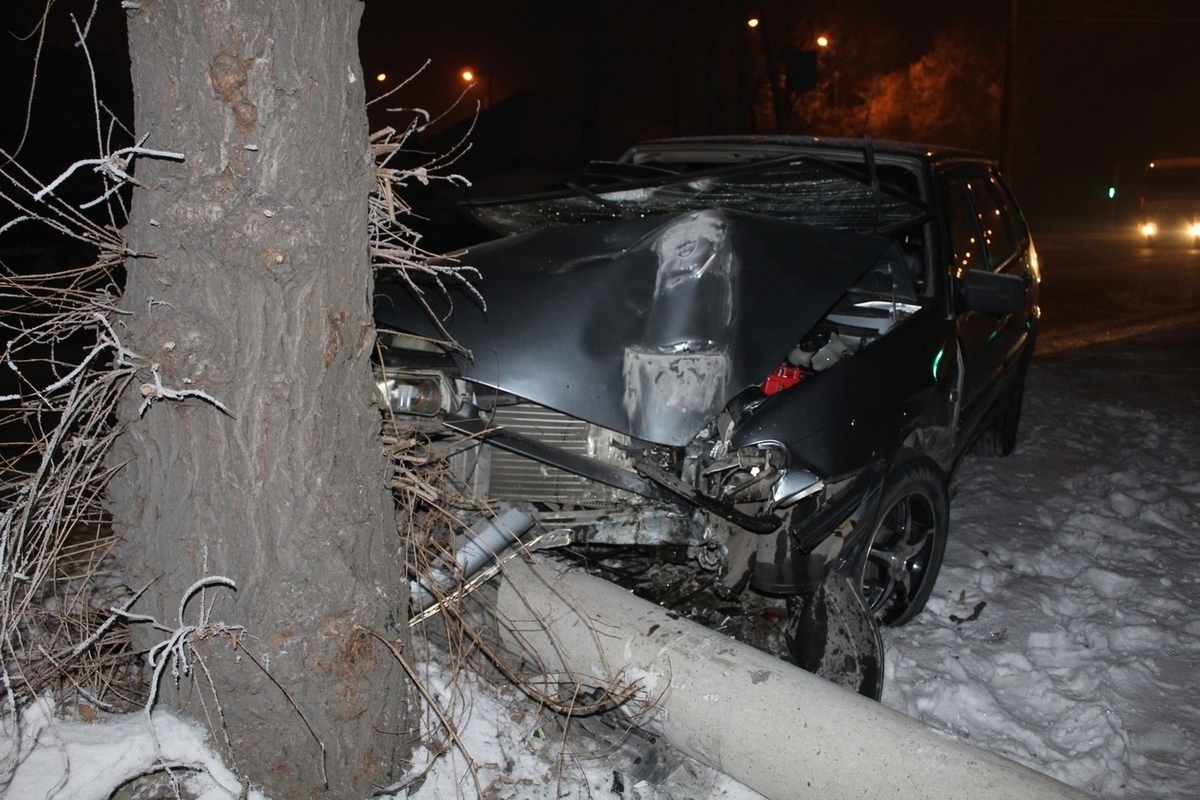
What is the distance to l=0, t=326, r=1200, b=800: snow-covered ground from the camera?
259 cm

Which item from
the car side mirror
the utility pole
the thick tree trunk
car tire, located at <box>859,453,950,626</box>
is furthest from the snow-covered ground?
the utility pole

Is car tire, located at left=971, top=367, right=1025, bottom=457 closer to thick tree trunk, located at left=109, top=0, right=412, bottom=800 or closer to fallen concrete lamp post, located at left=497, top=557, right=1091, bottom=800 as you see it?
fallen concrete lamp post, located at left=497, top=557, right=1091, bottom=800

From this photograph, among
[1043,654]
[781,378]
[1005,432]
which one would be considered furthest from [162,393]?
[1005,432]

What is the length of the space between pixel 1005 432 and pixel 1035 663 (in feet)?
8.46

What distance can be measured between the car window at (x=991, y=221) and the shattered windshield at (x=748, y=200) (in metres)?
0.67

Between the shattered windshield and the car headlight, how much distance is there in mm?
1353

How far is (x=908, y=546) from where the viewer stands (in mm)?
3793

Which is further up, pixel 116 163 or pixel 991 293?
pixel 116 163

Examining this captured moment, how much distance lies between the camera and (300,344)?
2.17m

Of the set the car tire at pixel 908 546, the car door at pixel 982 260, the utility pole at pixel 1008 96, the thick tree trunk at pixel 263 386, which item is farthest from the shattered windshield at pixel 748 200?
the utility pole at pixel 1008 96

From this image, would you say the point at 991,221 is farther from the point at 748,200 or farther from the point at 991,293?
the point at 748,200

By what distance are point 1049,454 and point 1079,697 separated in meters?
2.91

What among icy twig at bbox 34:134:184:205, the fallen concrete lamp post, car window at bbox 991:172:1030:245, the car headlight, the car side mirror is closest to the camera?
icy twig at bbox 34:134:184:205

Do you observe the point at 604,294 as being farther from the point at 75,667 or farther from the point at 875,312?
the point at 75,667
